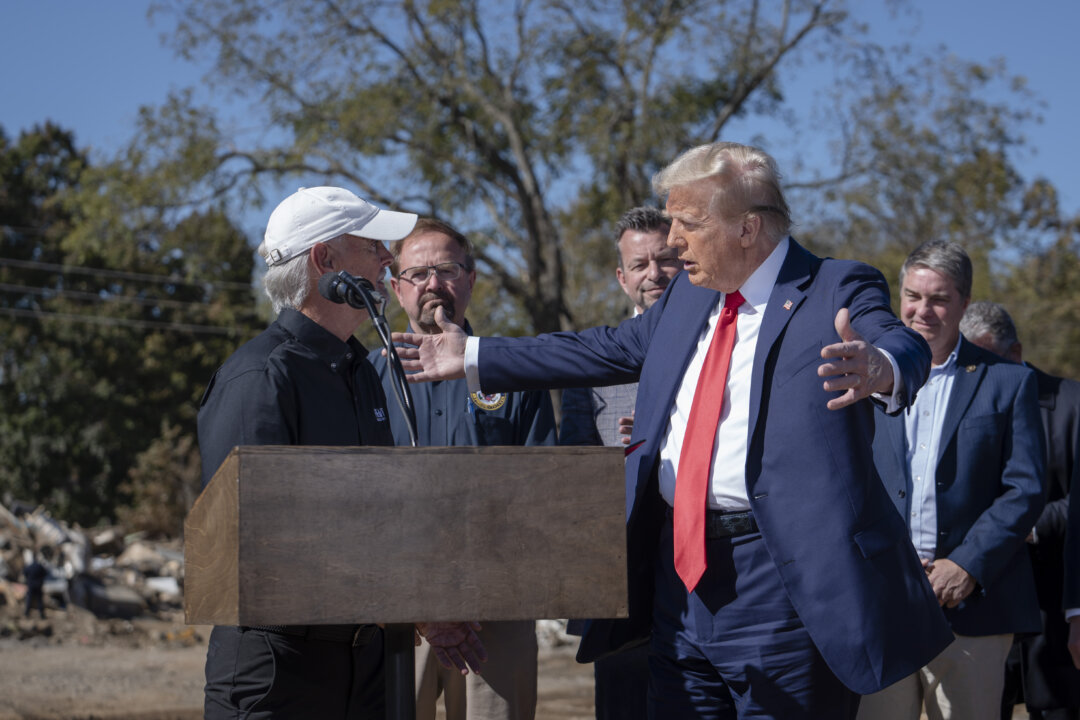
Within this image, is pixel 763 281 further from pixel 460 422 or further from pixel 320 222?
pixel 460 422

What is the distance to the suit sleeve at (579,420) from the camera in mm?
4539

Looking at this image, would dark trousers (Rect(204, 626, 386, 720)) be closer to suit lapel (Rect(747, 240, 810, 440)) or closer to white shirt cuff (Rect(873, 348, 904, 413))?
suit lapel (Rect(747, 240, 810, 440))

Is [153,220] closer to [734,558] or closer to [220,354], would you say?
[734,558]

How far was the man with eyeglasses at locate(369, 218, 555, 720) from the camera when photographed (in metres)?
4.13

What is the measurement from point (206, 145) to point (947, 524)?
1895cm

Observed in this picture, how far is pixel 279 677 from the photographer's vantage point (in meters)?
2.72

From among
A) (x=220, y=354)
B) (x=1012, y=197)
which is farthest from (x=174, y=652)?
(x=220, y=354)

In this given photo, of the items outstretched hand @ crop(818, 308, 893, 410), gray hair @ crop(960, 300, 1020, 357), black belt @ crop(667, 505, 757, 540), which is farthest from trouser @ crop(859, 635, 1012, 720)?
outstretched hand @ crop(818, 308, 893, 410)

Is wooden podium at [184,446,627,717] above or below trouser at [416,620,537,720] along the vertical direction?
above

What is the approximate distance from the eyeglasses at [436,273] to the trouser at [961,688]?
7.61ft

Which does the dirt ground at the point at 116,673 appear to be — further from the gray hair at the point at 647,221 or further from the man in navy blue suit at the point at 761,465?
the man in navy blue suit at the point at 761,465

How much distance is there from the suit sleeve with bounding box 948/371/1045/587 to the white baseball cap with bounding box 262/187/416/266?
234 centimetres

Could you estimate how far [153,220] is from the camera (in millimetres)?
20797

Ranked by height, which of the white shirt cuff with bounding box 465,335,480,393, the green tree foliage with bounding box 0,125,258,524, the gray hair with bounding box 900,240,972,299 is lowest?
the white shirt cuff with bounding box 465,335,480,393
